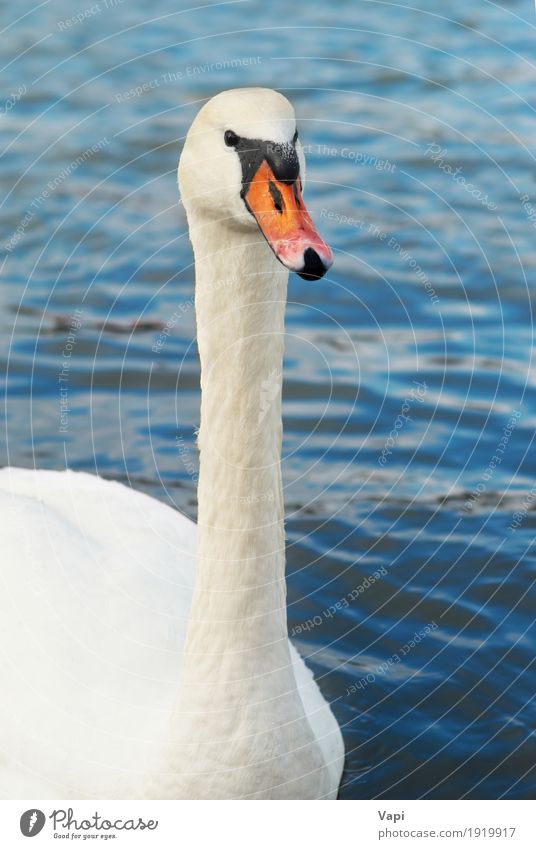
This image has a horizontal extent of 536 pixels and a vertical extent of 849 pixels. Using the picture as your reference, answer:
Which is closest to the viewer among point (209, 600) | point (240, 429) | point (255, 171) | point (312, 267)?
point (312, 267)

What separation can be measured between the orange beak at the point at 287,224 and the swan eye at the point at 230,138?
0.42 feet

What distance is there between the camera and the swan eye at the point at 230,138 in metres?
3.20

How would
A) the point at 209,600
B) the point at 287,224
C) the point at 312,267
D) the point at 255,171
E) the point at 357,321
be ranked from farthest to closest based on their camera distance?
1. the point at 357,321
2. the point at 209,600
3. the point at 255,171
4. the point at 287,224
5. the point at 312,267

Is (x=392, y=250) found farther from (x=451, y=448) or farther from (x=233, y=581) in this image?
(x=233, y=581)

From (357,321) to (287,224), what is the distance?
4401 mm

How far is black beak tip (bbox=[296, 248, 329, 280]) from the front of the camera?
2859 mm

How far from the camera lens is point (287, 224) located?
3.01 metres

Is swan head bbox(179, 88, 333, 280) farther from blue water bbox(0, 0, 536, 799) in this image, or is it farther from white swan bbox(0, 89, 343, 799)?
blue water bbox(0, 0, 536, 799)

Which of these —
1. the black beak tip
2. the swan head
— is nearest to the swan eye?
the swan head

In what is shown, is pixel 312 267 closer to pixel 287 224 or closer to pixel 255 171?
pixel 287 224

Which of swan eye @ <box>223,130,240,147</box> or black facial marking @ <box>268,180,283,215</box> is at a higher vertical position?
swan eye @ <box>223,130,240,147</box>

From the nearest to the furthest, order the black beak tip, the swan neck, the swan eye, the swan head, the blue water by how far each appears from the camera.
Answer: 1. the black beak tip
2. the swan head
3. the swan eye
4. the swan neck
5. the blue water

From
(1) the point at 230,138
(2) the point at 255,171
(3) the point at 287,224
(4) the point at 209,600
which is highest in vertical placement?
(1) the point at 230,138

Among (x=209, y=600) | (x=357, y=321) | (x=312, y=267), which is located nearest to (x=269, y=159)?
(x=312, y=267)
